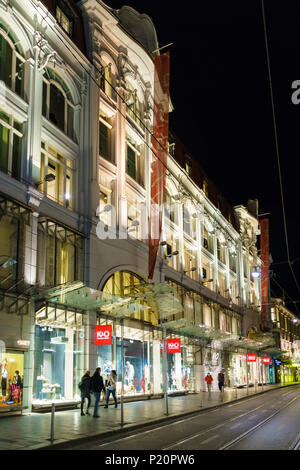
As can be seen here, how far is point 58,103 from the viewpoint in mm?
25141

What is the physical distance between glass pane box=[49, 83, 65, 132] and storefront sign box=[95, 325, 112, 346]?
10137 mm

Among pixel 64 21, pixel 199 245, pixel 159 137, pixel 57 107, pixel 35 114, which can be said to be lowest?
pixel 199 245

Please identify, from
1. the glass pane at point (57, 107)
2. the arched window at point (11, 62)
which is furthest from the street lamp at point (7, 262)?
the glass pane at point (57, 107)

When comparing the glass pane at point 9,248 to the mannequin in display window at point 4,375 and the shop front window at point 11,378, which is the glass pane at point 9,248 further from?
the mannequin in display window at point 4,375

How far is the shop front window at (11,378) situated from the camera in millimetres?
18312

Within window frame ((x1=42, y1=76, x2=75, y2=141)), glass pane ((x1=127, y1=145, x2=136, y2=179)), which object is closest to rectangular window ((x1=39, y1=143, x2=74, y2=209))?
window frame ((x1=42, y1=76, x2=75, y2=141))

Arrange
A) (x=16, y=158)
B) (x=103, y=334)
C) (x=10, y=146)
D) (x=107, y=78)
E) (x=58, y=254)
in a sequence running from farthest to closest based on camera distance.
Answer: (x=107, y=78) → (x=58, y=254) → (x=103, y=334) → (x=16, y=158) → (x=10, y=146)

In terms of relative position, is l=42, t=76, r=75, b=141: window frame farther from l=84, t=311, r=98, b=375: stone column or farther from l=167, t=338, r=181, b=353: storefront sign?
l=167, t=338, r=181, b=353: storefront sign

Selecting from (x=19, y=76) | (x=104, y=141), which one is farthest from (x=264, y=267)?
(x=19, y=76)

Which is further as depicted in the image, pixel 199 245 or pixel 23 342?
pixel 199 245

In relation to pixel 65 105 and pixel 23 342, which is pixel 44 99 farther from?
pixel 23 342

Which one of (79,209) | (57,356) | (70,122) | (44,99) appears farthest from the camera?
(70,122)

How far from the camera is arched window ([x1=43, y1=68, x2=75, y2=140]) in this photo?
24094 mm

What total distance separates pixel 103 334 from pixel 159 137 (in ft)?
46.5
